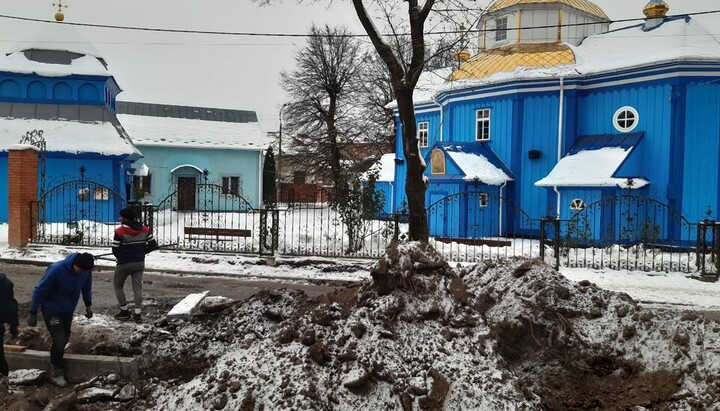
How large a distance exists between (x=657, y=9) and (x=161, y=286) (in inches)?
805

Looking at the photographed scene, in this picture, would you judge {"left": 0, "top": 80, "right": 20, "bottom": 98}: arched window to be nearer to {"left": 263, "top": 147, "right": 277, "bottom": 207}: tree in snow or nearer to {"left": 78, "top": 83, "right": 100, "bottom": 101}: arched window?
{"left": 78, "top": 83, "right": 100, "bottom": 101}: arched window

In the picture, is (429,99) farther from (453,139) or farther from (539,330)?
(539,330)

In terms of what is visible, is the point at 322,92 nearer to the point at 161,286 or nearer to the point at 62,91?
the point at 62,91

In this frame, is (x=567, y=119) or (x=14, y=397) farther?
(x=567, y=119)

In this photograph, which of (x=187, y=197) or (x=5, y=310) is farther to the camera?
(x=187, y=197)

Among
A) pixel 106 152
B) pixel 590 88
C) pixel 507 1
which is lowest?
pixel 106 152

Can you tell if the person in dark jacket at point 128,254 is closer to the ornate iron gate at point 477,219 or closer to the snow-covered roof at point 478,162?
the ornate iron gate at point 477,219

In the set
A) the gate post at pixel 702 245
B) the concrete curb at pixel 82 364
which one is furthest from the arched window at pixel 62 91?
the gate post at pixel 702 245

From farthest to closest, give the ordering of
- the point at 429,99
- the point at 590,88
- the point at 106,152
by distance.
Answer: the point at 429,99 → the point at 106,152 → the point at 590,88

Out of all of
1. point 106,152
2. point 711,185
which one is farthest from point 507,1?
point 106,152

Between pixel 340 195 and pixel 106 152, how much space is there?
12883mm

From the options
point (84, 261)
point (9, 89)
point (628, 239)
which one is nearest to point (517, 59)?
point (628, 239)

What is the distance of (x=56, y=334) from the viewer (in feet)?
19.5

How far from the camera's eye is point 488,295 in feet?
21.6
